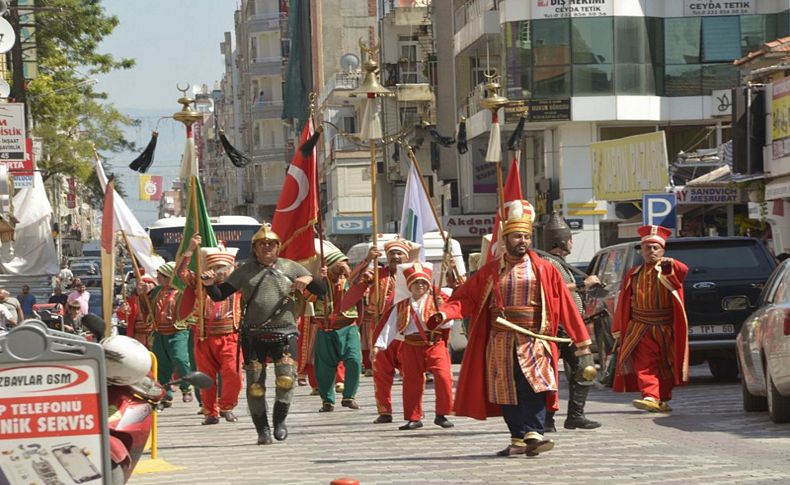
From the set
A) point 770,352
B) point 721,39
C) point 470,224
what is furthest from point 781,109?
point 470,224

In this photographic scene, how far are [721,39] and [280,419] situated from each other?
34619mm

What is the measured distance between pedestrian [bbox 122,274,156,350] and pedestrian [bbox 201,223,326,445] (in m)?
6.45

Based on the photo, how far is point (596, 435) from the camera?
14.0m

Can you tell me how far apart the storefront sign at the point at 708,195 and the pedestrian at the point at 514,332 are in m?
20.4

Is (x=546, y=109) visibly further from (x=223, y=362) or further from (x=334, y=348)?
(x=223, y=362)

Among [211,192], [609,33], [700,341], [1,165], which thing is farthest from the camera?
[211,192]

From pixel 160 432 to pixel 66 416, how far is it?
885cm

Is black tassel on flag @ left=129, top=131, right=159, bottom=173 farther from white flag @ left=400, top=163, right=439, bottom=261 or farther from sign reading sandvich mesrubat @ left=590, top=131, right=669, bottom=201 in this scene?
sign reading sandvich mesrubat @ left=590, top=131, right=669, bottom=201

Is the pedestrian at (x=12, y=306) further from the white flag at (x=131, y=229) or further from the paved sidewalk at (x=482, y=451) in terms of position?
the paved sidewalk at (x=482, y=451)

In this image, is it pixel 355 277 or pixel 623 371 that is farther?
pixel 355 277

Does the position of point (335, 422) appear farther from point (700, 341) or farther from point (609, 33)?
point (609, 33)

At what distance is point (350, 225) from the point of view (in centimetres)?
7644

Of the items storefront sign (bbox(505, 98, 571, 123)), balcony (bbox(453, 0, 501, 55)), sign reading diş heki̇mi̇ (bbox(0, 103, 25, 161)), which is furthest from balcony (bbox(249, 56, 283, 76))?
sign reading diş heki̇mi̇ (bbox(0, 103, 25, 161))

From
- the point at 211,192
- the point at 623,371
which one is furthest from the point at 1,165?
the point at 211,192
